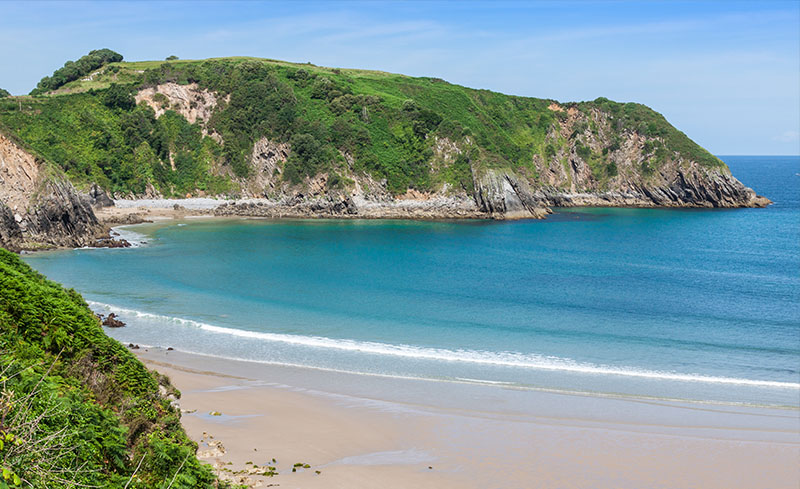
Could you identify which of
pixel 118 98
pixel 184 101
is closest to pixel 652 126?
pixel 184 101

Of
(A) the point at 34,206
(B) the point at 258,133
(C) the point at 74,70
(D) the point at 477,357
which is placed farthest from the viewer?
(C) the point at 74,70

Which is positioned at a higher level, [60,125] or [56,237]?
[60,125]

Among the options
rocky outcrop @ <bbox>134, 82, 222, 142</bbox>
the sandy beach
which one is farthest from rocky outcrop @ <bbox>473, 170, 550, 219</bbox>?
the sandy beach

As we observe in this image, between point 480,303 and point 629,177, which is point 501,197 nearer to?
point 629,177

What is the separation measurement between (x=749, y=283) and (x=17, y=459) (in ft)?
160

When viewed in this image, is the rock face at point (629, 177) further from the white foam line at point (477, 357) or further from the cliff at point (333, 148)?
the white foam line at point (477, 357)

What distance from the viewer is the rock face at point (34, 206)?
180 ft

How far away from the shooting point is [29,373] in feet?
36.0

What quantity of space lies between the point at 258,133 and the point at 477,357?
71568mm

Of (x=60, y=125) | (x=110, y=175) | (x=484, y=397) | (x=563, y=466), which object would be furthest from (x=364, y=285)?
(x=60, y=125)

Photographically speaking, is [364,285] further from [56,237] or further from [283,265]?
[56,237]

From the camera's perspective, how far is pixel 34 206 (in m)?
56.3

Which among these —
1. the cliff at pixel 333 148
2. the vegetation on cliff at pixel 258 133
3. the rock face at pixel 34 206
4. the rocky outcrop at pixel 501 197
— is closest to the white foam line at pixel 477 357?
the rock face at pixel 34 206

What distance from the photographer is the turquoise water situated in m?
26.8
